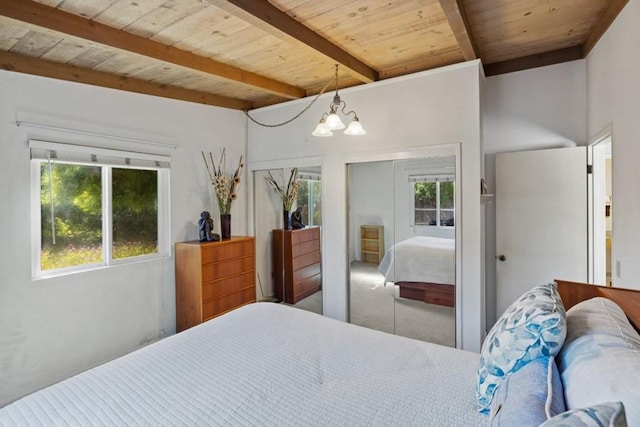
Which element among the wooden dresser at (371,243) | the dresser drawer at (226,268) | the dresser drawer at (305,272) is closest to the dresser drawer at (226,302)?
the dresser drawer at (226,268)

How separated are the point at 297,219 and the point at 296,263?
1.66ft

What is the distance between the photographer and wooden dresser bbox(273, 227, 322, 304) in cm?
355

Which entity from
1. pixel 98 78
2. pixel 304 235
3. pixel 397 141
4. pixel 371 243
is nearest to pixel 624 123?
pixel 397 141

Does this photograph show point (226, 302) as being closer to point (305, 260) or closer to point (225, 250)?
point (225, 250)

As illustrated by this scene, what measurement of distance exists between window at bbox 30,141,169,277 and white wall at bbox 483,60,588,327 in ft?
10.6

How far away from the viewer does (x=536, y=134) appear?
2.87m

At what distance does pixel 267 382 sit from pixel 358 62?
8.47 feet

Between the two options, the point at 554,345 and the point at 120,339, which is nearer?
the point at 554,345

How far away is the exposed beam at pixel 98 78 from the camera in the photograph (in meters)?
2.39

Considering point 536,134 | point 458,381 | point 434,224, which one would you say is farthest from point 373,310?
point 536,134

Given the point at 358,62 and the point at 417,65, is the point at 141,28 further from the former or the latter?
the point at 417,65

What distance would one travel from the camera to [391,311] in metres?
3.11

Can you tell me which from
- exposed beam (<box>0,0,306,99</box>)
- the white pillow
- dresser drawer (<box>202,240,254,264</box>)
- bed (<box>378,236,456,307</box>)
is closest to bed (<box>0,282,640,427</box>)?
the white pillow

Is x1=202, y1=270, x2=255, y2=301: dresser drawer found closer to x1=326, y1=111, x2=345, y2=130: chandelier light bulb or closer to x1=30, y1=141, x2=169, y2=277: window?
x1=30, y1=141, x2=169, y2=277: window
